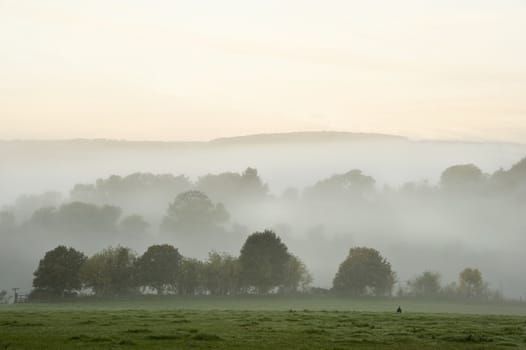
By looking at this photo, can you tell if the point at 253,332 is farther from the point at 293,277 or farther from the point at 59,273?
the point at 293,277

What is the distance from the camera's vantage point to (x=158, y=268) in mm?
104750

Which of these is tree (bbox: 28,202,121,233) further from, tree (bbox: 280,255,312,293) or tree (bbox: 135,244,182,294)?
tree (bbox: 280,255,312,293)

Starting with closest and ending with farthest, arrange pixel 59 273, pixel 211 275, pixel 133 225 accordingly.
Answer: pixel 59 273 < pixel 211 275 < pixel 133 225

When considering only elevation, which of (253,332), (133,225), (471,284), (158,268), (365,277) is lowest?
(253,332)

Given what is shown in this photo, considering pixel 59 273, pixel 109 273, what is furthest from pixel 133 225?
pixel 59 273

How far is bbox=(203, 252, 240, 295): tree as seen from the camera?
108 metres

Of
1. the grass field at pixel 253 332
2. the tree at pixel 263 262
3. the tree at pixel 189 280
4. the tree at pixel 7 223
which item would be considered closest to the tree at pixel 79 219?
the tree at pixel 7 223

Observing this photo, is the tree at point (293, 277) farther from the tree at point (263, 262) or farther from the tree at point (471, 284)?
the tree at point (471, 284)

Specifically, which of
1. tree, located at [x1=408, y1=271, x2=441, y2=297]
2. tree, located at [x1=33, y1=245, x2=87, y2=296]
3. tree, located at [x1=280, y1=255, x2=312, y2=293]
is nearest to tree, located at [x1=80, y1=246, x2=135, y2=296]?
tree, located at [x1=33, y1=245, x2=87, y2=296]

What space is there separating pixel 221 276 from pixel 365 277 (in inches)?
950

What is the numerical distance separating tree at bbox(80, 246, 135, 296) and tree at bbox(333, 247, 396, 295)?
34496 mm

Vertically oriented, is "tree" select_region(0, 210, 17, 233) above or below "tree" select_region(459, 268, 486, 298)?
above

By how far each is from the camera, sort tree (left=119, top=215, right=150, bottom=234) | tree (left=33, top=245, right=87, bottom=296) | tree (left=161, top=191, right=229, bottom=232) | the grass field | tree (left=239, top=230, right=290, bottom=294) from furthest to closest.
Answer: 1. tree (left=119, top=215, right=150, bottom=234)
2. tree (left=161, top=191, right=229, bottom=232)
3. tree (left=239, top=230, right=290, bottom=294)
4. tree (left=33, top=245, right=87, bottom=296)
5. the grass field

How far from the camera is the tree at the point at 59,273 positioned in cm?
9819
